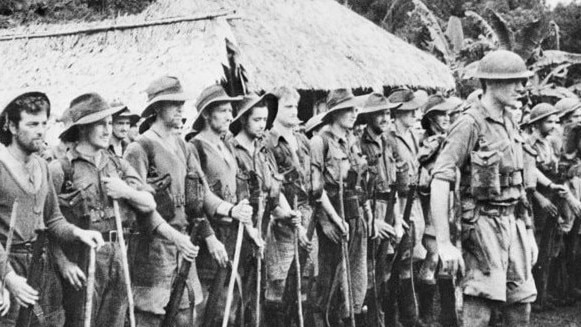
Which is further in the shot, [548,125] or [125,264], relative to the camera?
[548,125]

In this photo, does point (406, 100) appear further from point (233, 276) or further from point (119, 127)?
point (233, 276)

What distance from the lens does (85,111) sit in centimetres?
538

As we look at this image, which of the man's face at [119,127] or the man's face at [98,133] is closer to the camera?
the man's face at [98,133]

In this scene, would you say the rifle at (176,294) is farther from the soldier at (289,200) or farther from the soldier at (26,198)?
the soldier at (289,200)

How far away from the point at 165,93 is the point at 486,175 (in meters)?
2.30

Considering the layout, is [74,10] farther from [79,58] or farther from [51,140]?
[51,140]

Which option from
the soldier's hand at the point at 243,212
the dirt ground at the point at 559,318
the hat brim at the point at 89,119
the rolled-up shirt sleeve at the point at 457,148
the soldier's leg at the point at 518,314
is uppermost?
the hat brim at the point at 89,119

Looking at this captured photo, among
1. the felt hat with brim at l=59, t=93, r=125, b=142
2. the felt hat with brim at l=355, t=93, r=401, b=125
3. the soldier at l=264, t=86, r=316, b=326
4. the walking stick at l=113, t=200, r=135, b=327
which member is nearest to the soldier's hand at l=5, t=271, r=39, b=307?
the walking stick at l=113, t=200, r=135, b=327

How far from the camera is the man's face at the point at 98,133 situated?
5.37m

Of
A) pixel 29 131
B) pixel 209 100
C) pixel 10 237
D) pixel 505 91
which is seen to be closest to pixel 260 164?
pixel 209 100

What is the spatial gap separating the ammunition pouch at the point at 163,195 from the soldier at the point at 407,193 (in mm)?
2884

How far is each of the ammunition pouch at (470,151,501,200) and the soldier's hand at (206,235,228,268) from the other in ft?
5.82

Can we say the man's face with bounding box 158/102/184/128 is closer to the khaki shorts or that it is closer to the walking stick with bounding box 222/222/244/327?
the walking stick with bounding box 222/222/244/327

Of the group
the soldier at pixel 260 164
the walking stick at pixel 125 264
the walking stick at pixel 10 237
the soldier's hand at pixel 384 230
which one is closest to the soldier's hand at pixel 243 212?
the soldier at pixel 260 164
